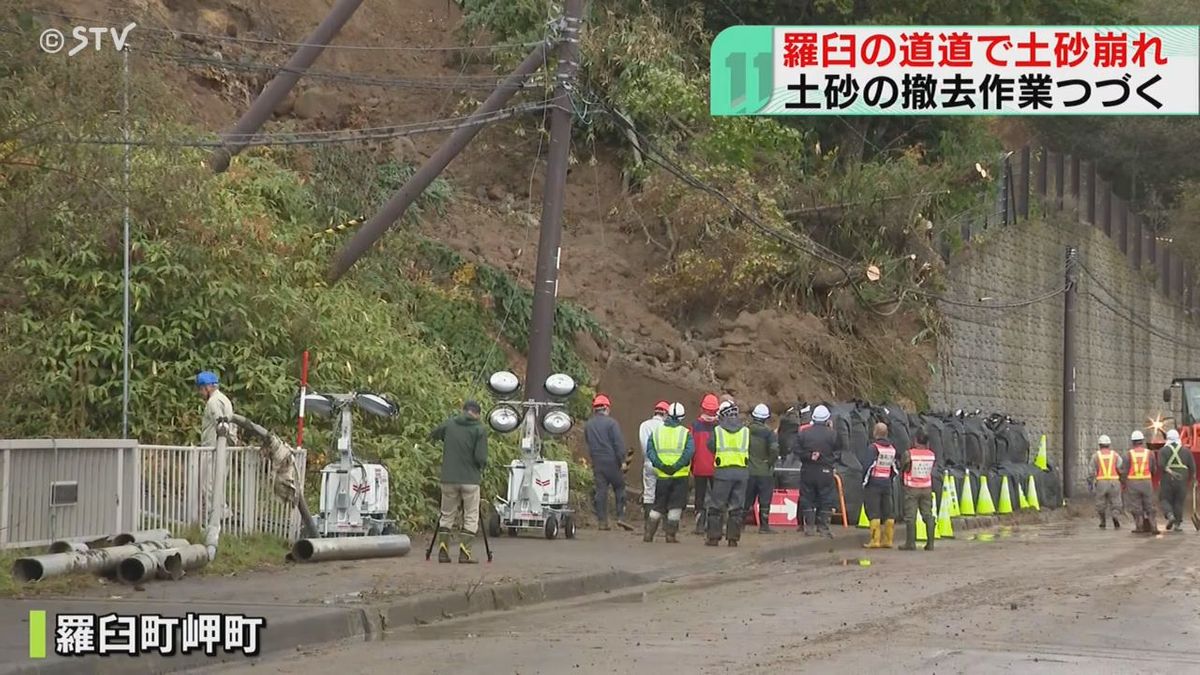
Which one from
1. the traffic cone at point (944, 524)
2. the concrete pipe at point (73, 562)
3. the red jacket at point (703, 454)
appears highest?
the red jacket at point (703, 454)

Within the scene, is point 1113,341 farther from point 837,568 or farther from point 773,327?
point 837,568

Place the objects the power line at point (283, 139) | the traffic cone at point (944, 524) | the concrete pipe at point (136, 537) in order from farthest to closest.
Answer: the traffic cone at point (944, 524)
the concrete pipe at point (136, 537)
the power line at point (283, 139)

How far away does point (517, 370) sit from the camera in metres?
30.5

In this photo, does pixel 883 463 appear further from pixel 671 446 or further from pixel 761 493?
pixel 671 446

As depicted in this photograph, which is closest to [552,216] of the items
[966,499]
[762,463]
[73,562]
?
[762,463]

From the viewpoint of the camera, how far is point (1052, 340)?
1941 inches

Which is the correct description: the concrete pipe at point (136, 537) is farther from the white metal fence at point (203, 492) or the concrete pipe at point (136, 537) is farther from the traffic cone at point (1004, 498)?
the traffic cone at point (1004, 498)

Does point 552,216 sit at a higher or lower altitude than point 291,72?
lower

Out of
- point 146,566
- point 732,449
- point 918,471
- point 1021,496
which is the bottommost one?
point 1021,496

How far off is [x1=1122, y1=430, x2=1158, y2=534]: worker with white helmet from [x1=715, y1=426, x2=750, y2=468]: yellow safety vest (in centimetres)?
993

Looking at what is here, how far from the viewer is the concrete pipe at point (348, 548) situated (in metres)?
18.0

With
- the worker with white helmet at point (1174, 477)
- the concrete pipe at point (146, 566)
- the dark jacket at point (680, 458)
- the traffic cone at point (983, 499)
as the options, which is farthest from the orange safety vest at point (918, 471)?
the concrete pipe at point (146, 566)

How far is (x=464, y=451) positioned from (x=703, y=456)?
21.0 feet

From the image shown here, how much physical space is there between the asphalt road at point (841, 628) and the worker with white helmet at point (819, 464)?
4025mm
